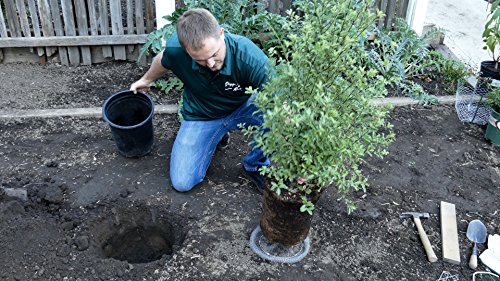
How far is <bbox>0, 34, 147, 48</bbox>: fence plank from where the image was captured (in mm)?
4973

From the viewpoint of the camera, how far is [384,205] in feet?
11.5

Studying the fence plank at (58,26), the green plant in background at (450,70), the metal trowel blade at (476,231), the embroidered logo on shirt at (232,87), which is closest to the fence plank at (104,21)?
the fence plank at (58,26)

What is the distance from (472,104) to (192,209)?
9.97 ft

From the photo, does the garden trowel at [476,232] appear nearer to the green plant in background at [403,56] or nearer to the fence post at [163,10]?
the green plant in background at [403,56]

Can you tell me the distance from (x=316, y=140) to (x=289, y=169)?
0.27 m

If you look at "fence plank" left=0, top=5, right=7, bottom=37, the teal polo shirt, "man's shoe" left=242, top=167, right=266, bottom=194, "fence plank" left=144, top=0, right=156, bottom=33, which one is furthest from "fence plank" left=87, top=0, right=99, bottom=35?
"man's shoe" left=242, top=167, right=266, bottom=194

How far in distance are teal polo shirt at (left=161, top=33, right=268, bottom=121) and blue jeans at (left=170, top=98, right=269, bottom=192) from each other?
6 cm

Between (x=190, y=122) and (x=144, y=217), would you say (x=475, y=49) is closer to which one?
(x=190, y=122)

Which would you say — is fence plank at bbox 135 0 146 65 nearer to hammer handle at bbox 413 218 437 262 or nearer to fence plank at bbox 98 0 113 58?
fence plank at bbox 98 0 113 58

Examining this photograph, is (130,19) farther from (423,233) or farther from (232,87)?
(423,233)

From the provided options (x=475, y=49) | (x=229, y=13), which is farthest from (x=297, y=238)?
(x=475, y=49)

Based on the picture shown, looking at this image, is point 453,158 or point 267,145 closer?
point 267,145

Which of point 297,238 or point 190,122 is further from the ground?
point 190,122

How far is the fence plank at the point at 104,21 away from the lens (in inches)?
194
